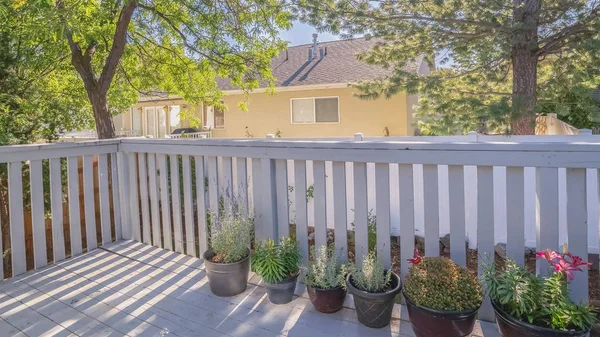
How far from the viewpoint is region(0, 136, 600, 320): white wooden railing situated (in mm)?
1977

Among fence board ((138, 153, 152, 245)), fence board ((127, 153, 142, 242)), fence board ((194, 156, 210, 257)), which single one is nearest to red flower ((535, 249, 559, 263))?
fence board ((194, 156, 210, 257))

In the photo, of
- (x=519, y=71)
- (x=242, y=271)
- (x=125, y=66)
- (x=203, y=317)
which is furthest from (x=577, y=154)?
(x=125, y=66)

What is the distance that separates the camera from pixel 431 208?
2.26m

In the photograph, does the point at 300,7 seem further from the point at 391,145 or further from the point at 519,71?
the point at 391,145

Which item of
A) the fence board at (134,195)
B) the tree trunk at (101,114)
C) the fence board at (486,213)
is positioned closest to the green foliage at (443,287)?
the fence board at (486,213)

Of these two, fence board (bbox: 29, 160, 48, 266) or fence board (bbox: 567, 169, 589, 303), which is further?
fence board (bbox: 29, 160, 48, 266)

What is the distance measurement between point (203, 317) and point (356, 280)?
3.24 feet

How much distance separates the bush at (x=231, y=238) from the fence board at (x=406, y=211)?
1082 millimetres

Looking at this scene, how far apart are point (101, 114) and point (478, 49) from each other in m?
5.92

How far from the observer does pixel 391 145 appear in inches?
90.0

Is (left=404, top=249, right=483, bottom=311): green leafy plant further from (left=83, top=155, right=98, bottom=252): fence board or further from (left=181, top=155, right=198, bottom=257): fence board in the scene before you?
(left=83, top=155, right=98, bottom=252): fence board

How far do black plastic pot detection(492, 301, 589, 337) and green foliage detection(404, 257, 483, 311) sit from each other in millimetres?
120

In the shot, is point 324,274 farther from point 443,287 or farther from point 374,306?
point 443,287

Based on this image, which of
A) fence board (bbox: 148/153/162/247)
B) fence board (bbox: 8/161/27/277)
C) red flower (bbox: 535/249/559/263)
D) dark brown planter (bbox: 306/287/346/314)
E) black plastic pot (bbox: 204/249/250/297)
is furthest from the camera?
fence board (bbox: 148/153/162/247)
